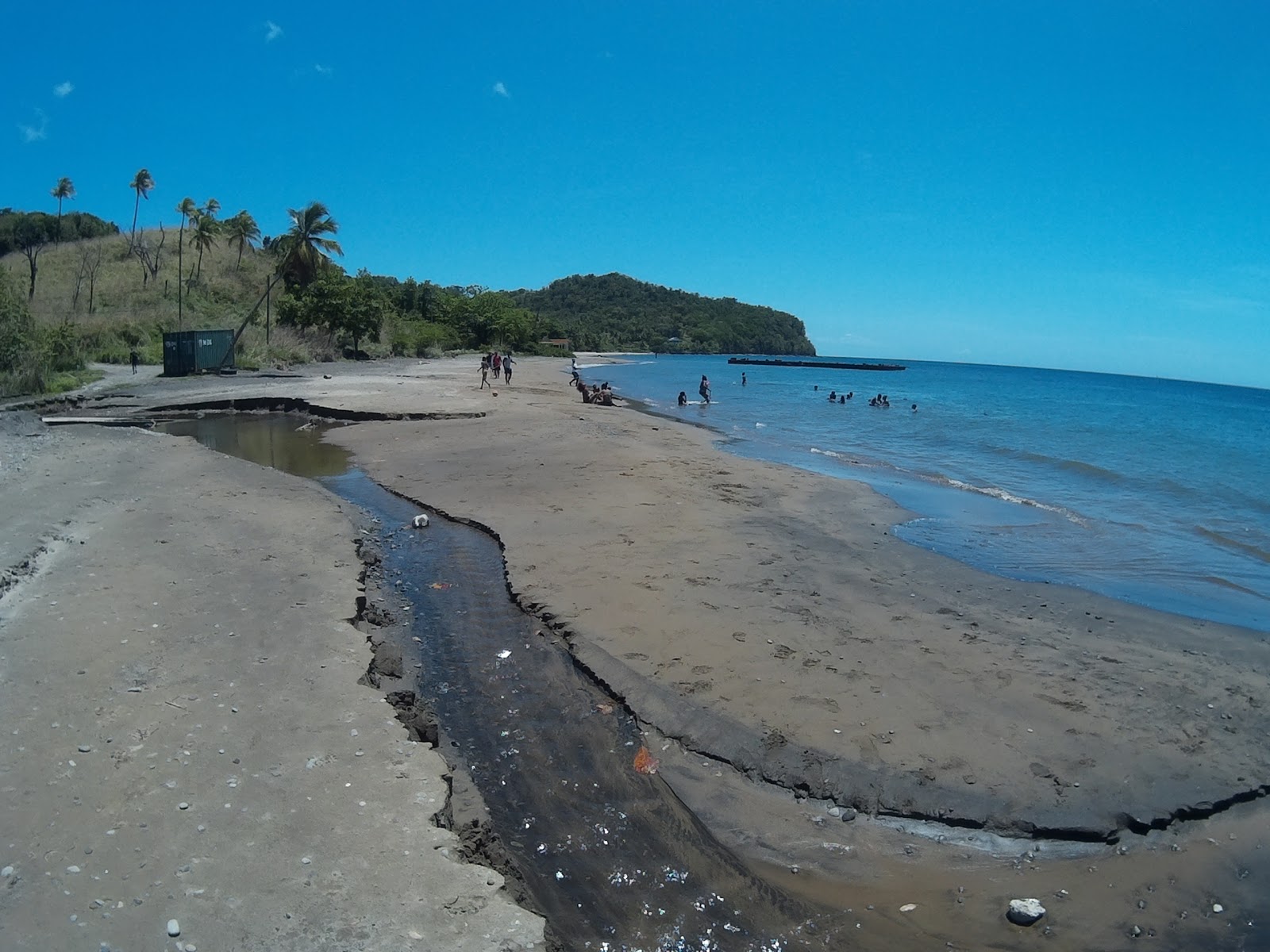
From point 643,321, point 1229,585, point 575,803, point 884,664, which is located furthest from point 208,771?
point 643,321

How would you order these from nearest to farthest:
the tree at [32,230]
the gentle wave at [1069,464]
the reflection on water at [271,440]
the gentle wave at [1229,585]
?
1. the gentle wave at [1229,585]
2. the reflection on water at [271,440]
3. the gentle wave at [1069,464]
4. the tree at [32,230]

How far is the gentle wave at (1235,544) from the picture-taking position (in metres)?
12.9

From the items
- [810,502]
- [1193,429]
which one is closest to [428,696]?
[810,502]

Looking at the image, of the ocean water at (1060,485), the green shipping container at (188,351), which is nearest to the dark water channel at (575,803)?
the ocean water at (1060,485)

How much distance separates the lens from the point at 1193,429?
4350cm

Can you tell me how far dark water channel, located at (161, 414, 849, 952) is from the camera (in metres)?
3.99

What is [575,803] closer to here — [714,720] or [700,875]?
[700,875]

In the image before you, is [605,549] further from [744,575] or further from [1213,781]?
[1213,781]

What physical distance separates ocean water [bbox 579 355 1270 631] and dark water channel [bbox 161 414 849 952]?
695 cm

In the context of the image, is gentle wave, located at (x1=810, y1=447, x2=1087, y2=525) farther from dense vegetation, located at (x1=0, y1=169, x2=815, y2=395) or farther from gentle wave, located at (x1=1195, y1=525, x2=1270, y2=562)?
dense vegetation, located at (x1=0, y1=169, x2=815, y2=395)

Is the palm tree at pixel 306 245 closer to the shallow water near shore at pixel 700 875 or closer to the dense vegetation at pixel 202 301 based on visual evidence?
the dense vegetation at pixel 202 301

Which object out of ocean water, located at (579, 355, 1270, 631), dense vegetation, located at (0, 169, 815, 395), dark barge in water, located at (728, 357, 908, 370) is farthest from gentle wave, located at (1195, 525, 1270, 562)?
dark barge in water, located at (728, 357, 908, 370)

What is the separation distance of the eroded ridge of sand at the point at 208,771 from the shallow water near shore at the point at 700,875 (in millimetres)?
535

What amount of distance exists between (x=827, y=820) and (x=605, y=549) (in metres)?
5.36
